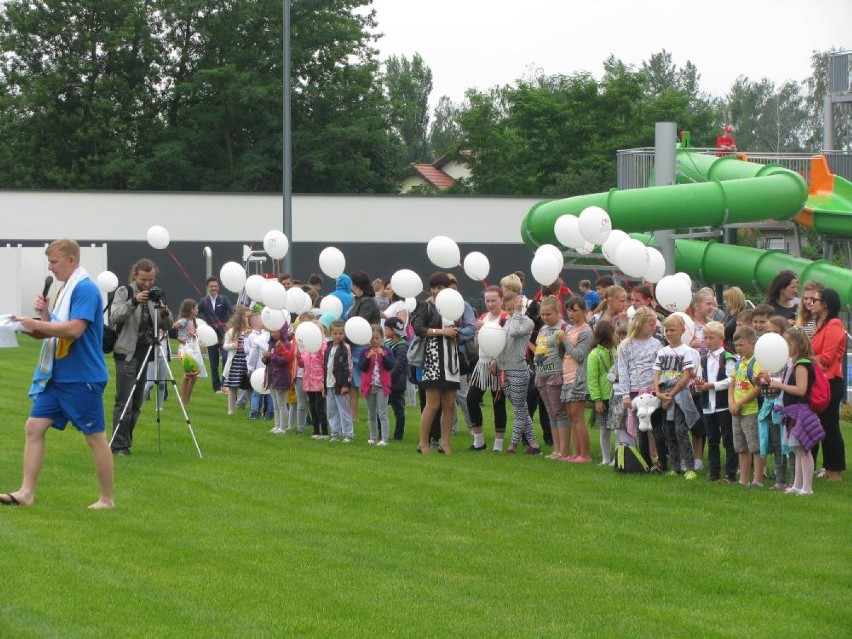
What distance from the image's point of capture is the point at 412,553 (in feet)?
29.9

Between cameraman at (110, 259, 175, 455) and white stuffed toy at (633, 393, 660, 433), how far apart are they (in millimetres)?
4823

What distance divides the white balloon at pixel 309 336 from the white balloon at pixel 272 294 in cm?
61

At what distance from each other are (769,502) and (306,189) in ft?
163

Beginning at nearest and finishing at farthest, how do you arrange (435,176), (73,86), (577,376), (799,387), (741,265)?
(799,387)
(577,376)
(741,265)
(73,86)
(435,176)

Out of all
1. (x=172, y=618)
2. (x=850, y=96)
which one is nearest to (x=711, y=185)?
(x=850, y=96)

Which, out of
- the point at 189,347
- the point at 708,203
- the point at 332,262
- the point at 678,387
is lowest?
the point at 678,387

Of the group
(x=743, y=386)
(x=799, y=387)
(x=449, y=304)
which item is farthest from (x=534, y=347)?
(x=799, y=387)

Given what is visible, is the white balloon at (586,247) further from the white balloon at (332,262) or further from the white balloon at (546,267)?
the white balloon at (332,262)

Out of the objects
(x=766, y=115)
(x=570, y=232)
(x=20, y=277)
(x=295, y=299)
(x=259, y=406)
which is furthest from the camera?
(x=766, y=115)

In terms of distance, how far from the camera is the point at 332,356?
15961mm

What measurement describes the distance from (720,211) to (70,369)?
470 inches

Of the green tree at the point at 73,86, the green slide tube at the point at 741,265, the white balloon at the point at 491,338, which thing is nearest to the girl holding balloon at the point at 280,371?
the white balloon at the point at 491,338

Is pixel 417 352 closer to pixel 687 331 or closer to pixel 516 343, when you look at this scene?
pixel 516 343

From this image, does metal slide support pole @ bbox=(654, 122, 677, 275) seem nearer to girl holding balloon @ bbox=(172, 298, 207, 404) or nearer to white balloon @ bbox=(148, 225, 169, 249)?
girl holding balloon @ bbox=(172, 298, 207, 404)
